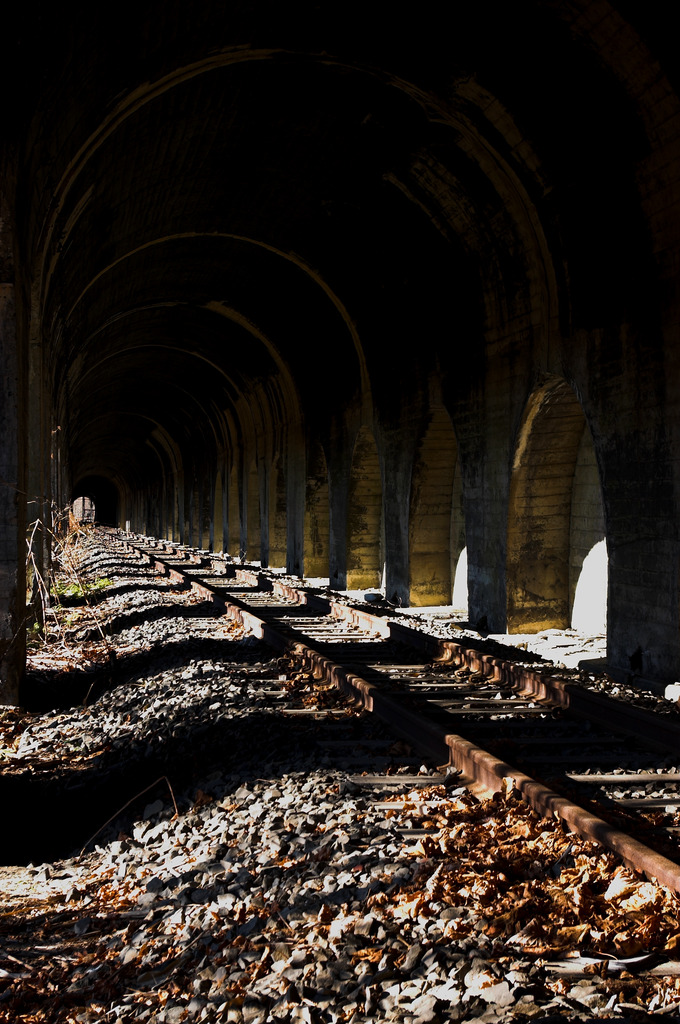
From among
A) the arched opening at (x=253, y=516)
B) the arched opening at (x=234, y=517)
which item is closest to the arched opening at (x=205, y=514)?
the arched opening at (x=234, y=517)

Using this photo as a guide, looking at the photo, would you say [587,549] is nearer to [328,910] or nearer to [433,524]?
[433,524]

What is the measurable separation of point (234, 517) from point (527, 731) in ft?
84.0

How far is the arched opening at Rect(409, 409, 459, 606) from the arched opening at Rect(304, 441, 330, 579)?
19.5 ft

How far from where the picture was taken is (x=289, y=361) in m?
21.4

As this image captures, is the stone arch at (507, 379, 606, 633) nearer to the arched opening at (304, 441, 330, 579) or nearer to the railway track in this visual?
the railway track

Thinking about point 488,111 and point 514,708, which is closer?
point 514,708

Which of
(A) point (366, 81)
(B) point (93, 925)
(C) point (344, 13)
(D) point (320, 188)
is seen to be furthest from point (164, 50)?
(B) point (93, 925)

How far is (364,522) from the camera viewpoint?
18.6 m

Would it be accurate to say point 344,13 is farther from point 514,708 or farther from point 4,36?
point 514,708

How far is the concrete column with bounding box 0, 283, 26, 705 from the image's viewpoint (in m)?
7.84

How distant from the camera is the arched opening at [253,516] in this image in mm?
28452

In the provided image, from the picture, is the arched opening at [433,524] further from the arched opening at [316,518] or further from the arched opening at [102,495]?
the arched opening at [102,495]

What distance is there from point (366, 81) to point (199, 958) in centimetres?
980

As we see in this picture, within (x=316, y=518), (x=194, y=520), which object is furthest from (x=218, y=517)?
(x=316, y=518)
